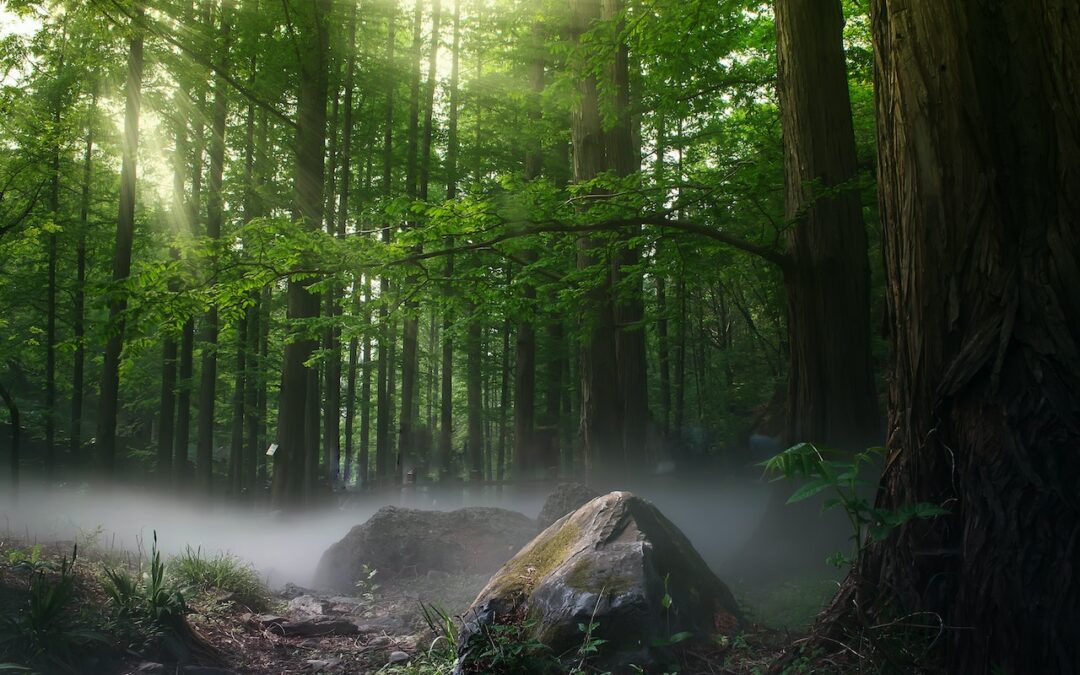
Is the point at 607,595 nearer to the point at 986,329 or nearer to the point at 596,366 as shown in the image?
the point at 986,329

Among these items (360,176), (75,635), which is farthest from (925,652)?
(360,176)

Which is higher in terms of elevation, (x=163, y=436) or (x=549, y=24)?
(x=549, y=24)

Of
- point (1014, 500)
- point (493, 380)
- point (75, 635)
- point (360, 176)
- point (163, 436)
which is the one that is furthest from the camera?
point (493, 380)

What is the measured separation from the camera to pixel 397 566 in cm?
1052

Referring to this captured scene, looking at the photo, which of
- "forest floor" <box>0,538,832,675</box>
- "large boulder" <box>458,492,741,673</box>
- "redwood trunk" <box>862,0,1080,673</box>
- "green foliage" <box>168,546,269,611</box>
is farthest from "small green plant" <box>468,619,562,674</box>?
"green foliage" <box>168,546,269,611</box>

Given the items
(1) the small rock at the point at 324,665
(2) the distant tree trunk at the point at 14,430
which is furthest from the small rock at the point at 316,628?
(2) the distant tree trunk at the point at 14,430

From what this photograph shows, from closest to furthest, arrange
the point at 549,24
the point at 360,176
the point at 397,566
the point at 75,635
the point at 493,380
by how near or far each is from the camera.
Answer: the point at 75,635
the point at 397,566
the point at 549,24
the point at 360,176
the point at 493,380

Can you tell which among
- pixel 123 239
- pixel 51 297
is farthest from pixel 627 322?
pixel 51 297

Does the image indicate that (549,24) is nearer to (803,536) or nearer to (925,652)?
(803,536)

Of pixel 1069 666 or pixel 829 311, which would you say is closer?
pixel 1069 666

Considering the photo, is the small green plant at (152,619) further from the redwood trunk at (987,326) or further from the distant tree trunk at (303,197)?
the distant tree trunk at (303,197)

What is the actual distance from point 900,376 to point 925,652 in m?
1.26

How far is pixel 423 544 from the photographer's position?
10.7 m

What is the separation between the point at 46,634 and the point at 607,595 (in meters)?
3.93
